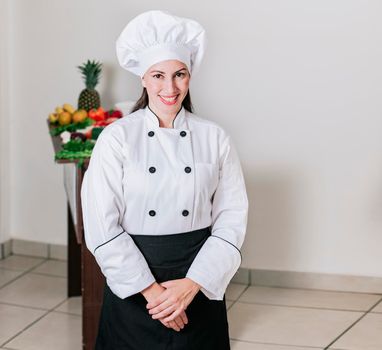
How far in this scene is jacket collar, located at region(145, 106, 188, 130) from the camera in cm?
193

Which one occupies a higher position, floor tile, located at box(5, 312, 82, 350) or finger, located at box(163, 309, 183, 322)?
finger, located at box(163, 309, 183, 322)

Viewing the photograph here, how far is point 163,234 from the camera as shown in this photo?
192 centimetres

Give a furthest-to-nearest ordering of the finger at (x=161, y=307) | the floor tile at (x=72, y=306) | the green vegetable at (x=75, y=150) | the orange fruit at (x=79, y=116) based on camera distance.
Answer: the floor tile at (x=72, y=306) → the orange fruit at (x=79, y=116) → the green vegetable at (x=75, y=150) → the finger at (x=161, y=307)

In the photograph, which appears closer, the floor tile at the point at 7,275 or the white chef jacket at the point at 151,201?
the white chef jacket at the point at 151,201

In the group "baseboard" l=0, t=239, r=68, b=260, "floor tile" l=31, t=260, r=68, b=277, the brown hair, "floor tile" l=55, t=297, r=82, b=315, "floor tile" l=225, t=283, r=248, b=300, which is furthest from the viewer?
"baseboard" l=0, t=239, r=68, b=260

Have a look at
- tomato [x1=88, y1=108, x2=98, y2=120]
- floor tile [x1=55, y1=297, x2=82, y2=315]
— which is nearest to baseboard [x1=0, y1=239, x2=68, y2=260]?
floor tile [x1=55, y1=297, x2=82, y2=315]

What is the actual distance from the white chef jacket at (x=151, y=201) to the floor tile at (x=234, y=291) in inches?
61.5

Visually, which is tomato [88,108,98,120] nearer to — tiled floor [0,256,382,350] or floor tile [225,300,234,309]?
tiled floor [0,256,382,350]

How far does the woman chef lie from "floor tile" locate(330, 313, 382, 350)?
1.10 metres

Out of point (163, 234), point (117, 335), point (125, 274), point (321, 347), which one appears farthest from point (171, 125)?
point (321, 347)

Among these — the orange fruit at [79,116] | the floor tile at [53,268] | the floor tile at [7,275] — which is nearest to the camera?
the orange fruit at [79,116]

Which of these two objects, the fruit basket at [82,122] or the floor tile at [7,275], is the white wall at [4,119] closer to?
the floor tile at [7,275]

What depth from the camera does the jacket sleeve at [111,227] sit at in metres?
1.84

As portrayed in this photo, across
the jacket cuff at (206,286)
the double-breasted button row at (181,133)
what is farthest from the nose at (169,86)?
the jacket cuff at (206,286)
